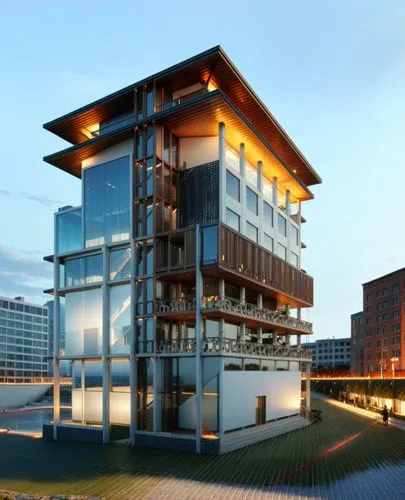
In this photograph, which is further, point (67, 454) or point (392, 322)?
point (392, 322)

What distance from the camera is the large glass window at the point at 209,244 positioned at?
30453 millimetres

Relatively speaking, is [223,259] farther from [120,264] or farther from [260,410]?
[260,410]

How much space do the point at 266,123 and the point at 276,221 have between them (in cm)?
934

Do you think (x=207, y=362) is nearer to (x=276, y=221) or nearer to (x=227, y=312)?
(x=227, y=312)

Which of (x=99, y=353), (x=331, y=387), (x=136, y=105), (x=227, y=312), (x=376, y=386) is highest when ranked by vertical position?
(x=136, y=105)

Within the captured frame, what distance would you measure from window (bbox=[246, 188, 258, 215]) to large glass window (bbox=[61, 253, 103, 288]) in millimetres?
12470

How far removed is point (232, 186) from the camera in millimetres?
36156

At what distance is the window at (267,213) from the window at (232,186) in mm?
6229

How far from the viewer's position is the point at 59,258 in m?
38.3

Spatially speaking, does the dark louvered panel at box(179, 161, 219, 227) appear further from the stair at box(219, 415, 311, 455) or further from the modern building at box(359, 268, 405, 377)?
the modern building at box(359, 268, 405, 377)

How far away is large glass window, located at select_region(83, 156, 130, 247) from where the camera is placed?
35.5 metres

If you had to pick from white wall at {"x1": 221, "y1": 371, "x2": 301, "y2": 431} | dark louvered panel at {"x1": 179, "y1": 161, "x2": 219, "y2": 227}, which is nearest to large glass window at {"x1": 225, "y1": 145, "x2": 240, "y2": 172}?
dark louvered panel at {"x1": 179, "y1": 161, "x2": 219, "y2": 227}

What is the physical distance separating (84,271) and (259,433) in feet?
57.2

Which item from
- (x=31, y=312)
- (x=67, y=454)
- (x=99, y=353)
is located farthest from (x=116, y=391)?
(x=31, y=312)
